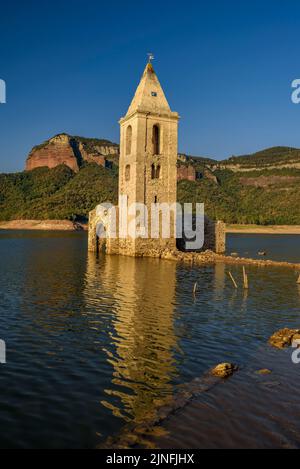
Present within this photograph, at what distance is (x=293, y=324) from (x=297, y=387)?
6.38 m

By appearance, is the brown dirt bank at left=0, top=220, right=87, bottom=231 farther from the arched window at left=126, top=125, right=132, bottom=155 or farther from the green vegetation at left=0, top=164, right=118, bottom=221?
the arched window at left=126, top=125, right=132, bottom=155

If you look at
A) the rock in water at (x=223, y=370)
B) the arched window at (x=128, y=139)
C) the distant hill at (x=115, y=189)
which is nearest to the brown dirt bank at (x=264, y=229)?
the distant hill at (x=115, y=189)

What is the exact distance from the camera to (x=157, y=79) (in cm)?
4131

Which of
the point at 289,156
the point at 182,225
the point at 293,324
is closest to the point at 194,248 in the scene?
the point at 182,225

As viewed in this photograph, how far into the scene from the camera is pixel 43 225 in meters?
113

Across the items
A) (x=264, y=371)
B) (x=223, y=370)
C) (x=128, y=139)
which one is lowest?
(x=264, y=371)

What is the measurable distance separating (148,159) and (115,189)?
102426 mm

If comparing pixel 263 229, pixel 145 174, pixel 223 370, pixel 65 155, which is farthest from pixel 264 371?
pixel 65 155

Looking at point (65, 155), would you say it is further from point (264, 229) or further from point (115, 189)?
point (264, 229)

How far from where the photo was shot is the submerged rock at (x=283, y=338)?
43.7ft

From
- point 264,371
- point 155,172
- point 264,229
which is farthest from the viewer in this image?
point 264,229

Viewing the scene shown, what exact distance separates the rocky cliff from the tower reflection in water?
531 feet

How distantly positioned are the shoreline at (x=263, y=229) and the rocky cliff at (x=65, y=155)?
3317 inches

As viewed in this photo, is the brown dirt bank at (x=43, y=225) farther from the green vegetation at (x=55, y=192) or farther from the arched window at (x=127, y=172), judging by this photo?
the arched window at (x=127, y=172)
